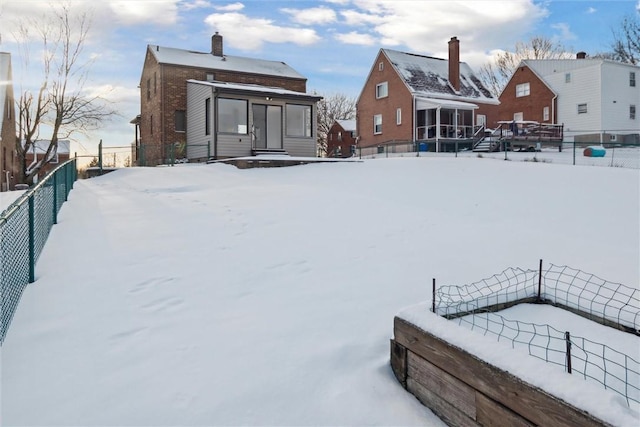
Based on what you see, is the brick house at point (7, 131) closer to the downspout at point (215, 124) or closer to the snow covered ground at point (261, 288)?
the downspout at point (215, 124)

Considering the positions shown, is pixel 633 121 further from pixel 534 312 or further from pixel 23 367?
pixel 23 367

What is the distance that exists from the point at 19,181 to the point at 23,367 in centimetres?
2917

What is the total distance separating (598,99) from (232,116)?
24.3 metres

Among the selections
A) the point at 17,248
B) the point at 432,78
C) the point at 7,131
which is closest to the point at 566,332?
the point at 17,248

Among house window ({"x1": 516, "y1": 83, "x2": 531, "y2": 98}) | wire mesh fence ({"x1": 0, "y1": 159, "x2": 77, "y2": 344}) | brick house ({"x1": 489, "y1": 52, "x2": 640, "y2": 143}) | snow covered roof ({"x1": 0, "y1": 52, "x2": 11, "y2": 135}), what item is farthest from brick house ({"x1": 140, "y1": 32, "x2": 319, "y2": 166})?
brick house ({"x1": 489, "y1": 52, "x2": 640, "y2": 143})

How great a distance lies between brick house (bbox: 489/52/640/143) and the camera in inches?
1209

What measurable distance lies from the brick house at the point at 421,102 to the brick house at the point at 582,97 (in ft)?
9.93

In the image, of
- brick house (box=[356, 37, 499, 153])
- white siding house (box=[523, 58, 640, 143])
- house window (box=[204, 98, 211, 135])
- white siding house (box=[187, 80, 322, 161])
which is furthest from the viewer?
white siding house (box=[523, 58, 640, 143])

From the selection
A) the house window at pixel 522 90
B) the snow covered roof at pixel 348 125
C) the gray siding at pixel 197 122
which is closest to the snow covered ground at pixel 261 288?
the gray siding at pixel 197 122

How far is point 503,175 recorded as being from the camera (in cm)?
1316

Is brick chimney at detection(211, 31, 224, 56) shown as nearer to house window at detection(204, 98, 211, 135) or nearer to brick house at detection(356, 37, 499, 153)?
house window at detection(204, 98, 211, 135)

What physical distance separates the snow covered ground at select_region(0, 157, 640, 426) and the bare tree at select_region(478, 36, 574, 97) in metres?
41.9

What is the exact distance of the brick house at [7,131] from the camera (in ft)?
74.5

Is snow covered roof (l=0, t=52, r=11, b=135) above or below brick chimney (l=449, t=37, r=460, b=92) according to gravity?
below
